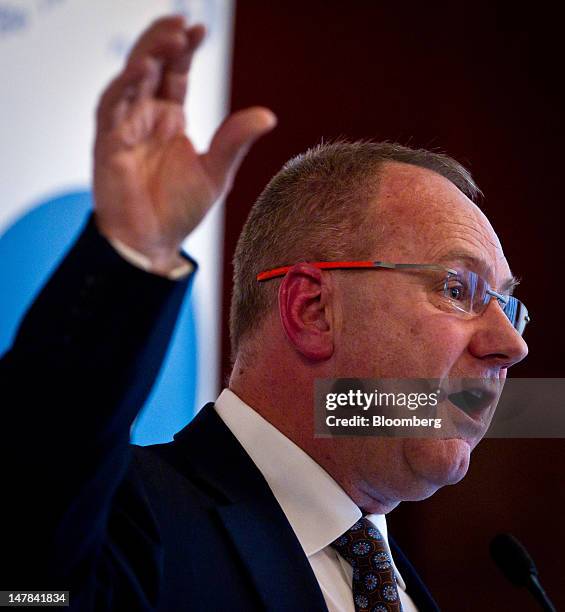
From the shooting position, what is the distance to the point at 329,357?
1.63 meters

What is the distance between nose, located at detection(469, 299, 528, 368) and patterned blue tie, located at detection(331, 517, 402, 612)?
36cm

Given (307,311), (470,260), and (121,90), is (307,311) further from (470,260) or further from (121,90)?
(121,90)

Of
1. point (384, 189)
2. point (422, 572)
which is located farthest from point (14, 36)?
point (422, 572)

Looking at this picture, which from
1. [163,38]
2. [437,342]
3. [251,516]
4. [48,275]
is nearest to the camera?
[163,38]

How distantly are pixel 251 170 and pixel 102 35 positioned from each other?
0.76 metres

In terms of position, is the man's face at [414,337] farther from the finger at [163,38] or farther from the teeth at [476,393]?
the finger at [163,38]

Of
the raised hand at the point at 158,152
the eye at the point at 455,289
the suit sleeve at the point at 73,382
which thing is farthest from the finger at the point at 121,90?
the eye at the point at 455,289

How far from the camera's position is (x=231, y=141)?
98cm

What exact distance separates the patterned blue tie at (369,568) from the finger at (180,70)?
33.9 inches

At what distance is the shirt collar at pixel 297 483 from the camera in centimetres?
153

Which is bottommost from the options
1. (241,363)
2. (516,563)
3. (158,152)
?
(516,563)

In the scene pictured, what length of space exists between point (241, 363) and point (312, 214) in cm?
31

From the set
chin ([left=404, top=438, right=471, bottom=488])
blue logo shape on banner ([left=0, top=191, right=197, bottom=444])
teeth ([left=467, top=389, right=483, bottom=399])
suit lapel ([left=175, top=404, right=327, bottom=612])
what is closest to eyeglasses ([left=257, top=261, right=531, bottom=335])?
teeth ([left=467, top=389, right=483, bottom=399])

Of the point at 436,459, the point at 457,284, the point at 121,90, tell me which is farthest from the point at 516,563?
the point at 121,90
